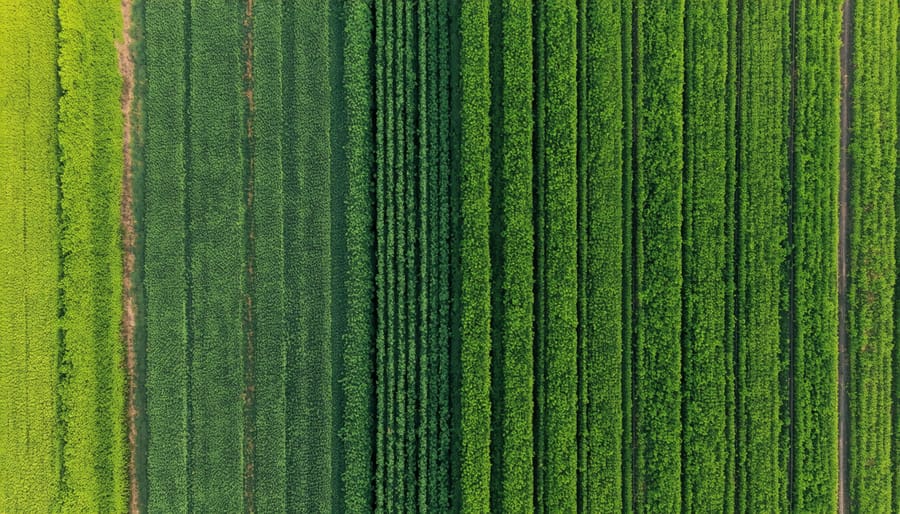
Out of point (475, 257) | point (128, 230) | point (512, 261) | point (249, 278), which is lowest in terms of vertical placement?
point (249, 278)

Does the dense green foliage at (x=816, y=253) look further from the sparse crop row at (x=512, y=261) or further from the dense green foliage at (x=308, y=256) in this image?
the dense green foliage at (x=308, y=256)

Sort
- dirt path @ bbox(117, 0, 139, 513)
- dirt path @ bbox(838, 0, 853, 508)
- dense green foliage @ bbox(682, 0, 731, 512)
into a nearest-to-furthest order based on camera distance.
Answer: dirt path @ bbox(117, 0, 139, 513), dense green foliage @ bbox(682, 0, 731, 512), dirt path @ bbox(838, 0, 853, 508)

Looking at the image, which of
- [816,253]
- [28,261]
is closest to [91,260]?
[28,261]

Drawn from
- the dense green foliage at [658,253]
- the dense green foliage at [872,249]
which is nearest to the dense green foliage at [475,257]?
the dense green foliage at [658,253]

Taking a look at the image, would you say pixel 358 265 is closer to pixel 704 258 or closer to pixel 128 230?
pixel 128 230

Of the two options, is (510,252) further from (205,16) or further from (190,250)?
(205,16)

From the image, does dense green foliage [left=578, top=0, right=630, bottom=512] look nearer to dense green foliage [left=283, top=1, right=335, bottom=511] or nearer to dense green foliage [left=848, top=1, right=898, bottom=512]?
dense green foliage [left=848, top=1, right=898, bottom=512]

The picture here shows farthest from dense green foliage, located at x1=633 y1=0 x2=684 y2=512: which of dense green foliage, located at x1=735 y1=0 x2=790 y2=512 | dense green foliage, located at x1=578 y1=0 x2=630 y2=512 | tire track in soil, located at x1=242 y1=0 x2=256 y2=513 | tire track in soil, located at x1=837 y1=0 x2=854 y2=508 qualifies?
tire track in soil, located at x1=242 y1=0 x2=256 y2=513
